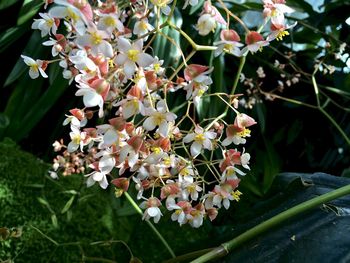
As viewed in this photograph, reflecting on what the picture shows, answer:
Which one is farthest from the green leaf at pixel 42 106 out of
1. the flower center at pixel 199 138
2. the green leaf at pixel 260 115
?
the flower center at pixel 199 138

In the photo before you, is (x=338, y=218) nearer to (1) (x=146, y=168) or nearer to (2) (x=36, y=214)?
(1) (x=146, y=168)

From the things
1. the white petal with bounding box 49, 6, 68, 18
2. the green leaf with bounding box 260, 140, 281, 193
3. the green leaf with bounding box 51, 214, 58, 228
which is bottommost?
the green leaf with bounding box 260, 140, 281, 193

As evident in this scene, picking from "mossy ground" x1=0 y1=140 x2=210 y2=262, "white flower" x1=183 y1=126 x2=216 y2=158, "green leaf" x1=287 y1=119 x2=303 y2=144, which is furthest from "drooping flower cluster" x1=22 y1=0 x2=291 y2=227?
"green leaf" x1=287 y1=119 x2=303 y2=144

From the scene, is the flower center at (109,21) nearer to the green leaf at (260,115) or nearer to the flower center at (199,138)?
the flower center at (199,138)

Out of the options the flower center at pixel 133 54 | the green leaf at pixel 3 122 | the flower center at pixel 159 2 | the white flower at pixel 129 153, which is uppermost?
the flower center at pixel 159 2

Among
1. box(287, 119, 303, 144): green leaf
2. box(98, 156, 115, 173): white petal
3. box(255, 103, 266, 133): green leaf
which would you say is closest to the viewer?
box(98, 156, 115, 173): white petal

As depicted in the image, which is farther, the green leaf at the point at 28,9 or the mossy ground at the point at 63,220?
the green leaf at the point at 28,9

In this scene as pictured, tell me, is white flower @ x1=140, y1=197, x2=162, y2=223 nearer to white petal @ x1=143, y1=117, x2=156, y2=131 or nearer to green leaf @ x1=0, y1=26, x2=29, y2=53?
white petal @ x1=143, y1=117, x2=156, y2=131

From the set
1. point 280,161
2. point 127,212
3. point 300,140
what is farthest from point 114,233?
point 300,140
